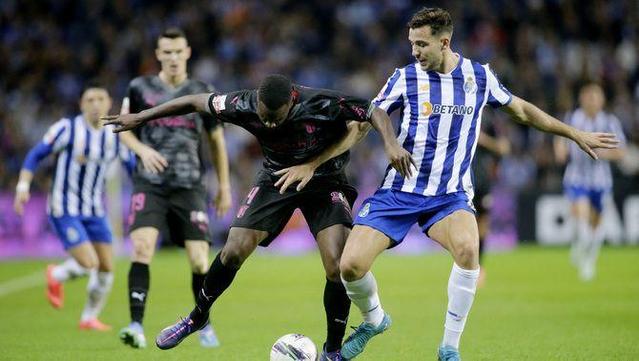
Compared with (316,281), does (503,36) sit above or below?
above

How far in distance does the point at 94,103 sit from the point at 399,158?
456 centimetres

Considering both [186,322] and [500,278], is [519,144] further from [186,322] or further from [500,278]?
[186,322]

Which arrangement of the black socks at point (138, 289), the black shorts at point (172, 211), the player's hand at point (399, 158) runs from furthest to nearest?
the black shorts at point (172, 211), the black socks at point (138, 289), the player's hand at point (399, 158)

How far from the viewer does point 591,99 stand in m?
14.5

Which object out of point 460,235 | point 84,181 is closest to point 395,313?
point 84,181

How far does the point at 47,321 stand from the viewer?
10508 mm

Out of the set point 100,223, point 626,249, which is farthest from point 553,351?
point 626,249

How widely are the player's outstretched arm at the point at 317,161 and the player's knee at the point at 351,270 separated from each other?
611 mm

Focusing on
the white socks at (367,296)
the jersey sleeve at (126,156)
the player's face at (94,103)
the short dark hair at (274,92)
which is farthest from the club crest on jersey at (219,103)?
the player's face at (94,103)

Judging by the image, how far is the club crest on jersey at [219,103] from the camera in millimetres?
7153

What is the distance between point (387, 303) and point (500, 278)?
10.3ft

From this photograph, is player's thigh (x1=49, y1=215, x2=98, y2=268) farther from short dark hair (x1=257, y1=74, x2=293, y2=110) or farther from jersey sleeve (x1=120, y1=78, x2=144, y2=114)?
short dark hair (x1=257, y1=74, x2=293, y2=110)

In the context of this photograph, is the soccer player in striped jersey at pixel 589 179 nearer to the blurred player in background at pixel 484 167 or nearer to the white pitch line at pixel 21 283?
the blurred player in background at pixel 484 167

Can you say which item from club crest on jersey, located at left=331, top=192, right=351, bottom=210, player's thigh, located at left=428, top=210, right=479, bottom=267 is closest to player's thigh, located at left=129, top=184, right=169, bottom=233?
club crest on jersey, located at left=331, top=192, right=351, bottom=210
